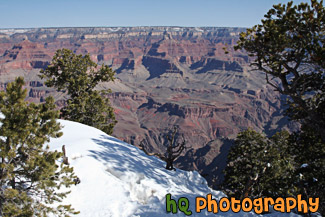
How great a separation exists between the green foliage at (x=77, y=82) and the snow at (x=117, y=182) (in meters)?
8.39

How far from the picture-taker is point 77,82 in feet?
88.6

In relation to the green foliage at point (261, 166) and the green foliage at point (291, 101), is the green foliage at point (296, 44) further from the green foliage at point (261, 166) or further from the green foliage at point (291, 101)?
the green foliage at point (261, 166)

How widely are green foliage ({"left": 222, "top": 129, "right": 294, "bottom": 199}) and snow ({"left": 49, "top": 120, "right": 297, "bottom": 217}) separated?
2753mm

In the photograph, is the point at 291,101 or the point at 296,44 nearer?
the point at 296,44

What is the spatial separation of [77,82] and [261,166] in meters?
20.1

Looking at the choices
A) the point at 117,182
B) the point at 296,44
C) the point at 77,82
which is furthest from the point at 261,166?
the point at 77,82

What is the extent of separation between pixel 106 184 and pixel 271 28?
10803mm

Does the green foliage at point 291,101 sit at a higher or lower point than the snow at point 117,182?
higher

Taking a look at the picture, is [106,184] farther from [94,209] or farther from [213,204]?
[213,204]

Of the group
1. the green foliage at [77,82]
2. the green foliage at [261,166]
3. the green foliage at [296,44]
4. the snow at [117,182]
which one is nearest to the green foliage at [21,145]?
the snow at [117,182]

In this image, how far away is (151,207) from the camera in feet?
37.4

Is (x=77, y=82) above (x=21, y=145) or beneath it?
above

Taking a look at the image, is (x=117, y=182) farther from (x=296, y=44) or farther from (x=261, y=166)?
(x=296, y=44)

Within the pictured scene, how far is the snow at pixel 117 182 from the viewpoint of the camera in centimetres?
1081
